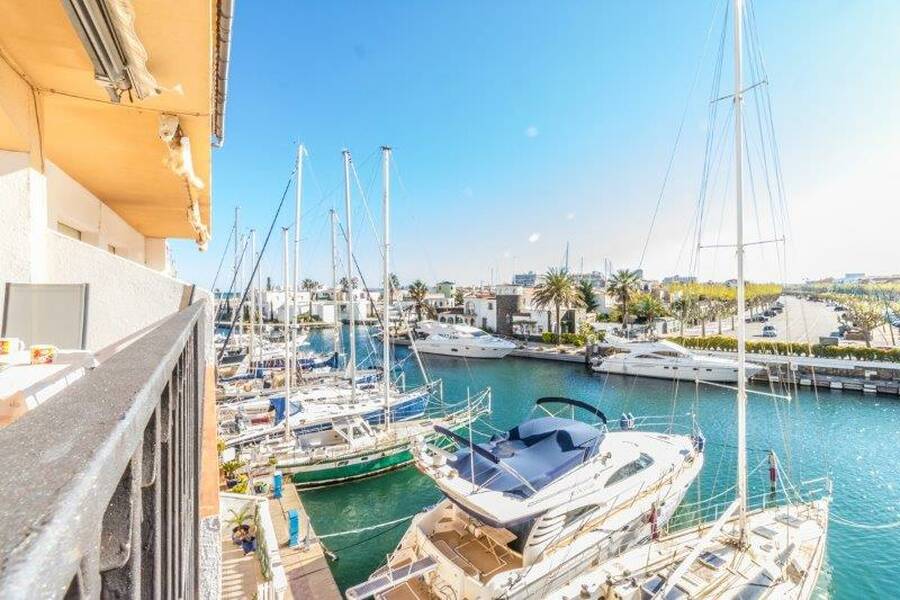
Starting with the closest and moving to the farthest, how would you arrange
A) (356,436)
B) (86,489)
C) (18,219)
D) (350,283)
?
(86,489)
(18,219)
(356,436)
(350,283)

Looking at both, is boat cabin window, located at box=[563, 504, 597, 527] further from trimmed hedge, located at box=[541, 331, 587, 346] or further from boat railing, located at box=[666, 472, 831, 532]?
trimmed hedge, located at box=[541, 331, 587, 346]

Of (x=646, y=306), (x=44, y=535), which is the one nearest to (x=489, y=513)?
(x=44, y=535)

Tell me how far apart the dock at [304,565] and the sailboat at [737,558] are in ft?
14.2

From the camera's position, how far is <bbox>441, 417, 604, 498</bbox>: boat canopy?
28.9 ft

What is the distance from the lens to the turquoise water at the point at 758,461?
36.9 feet

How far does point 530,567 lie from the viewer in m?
7.84

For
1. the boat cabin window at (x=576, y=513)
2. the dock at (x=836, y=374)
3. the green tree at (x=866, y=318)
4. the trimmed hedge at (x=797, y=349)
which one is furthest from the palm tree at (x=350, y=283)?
the green tree at (x=866, y=318)

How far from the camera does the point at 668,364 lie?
1182 inches

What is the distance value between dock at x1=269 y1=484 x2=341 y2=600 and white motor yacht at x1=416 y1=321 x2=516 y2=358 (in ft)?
97.9

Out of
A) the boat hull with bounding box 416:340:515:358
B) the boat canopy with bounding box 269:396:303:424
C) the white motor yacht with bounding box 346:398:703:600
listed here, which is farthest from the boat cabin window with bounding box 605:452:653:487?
the boat hull with bounding box 416:340:515:358

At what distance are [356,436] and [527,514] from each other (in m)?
9.80

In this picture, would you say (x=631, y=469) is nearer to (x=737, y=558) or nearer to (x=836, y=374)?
(x=737, y=558)

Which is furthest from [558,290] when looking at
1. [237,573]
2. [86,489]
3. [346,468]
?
[86,489]

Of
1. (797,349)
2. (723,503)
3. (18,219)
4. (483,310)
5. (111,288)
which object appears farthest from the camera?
(483,310)
